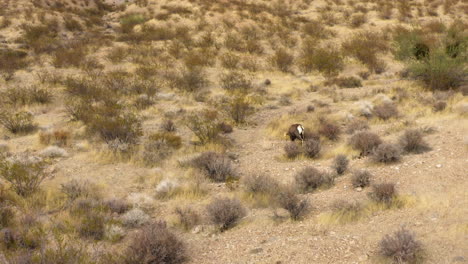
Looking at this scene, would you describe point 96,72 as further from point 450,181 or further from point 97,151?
point 450,181

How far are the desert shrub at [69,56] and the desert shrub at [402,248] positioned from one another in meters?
16.2

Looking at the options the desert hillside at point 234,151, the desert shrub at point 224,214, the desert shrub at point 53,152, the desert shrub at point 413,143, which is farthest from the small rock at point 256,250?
the desert shrub at point 53,152

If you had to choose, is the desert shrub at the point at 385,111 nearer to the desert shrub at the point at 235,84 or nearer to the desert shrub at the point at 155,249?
the desert shrub at the point at 235,84

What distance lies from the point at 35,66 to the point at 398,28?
20544 mm

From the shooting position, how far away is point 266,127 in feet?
33.7

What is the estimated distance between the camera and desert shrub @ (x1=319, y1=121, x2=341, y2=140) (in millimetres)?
9078

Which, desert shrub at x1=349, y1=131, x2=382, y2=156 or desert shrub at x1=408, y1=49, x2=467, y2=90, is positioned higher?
desert shrub at x1=408, y1=49, x2=467, y2=90

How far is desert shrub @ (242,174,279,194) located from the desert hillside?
3 centimetres

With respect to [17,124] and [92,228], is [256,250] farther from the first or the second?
[17,124]

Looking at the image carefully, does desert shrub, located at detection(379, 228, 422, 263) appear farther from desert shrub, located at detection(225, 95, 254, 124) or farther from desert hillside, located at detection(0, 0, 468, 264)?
desert shrub, located at detection(225, 95, 254, 124)

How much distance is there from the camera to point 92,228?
16.8ft

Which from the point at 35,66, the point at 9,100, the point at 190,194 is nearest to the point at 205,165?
the point at 190,194

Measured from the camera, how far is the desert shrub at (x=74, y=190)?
6332mm

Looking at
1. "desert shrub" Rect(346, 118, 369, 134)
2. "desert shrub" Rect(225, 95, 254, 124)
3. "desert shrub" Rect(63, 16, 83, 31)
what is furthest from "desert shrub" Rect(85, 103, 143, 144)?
"desert shrub" Rect(63, 16, 83, 31)
